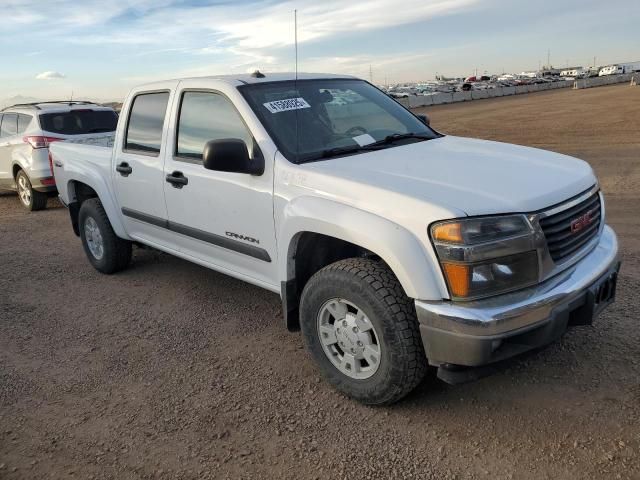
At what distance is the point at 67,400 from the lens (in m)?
3.48

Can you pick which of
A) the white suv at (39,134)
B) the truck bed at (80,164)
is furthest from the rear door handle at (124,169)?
the white suv at (39,134)

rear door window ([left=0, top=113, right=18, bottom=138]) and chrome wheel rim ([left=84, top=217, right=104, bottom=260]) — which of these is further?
rear door window ([left=0, top=113, right=18, bottom=138])

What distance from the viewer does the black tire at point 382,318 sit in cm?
287

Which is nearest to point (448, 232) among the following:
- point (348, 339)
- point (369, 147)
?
point (348, 339)

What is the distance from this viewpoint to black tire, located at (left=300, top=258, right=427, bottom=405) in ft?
9.40

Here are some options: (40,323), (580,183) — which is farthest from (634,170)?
(40,323)

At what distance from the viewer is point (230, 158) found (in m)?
3.36

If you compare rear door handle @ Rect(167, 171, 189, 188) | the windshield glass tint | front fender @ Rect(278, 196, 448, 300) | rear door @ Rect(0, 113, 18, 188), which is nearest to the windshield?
front fender @ Rect(278, 196, 448, 300)

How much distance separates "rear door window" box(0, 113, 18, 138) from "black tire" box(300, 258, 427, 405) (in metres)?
8.45

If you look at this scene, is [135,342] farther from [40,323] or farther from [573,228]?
[573,228]

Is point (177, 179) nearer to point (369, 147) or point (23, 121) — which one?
point (369, 147)

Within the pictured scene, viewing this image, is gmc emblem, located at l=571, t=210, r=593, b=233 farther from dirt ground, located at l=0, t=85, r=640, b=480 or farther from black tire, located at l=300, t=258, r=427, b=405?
black tire, located at l=300, t=258, r=427, b=405

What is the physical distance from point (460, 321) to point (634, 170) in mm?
8344

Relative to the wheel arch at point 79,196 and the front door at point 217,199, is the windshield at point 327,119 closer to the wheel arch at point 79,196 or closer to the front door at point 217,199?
the front door at point 217,199
